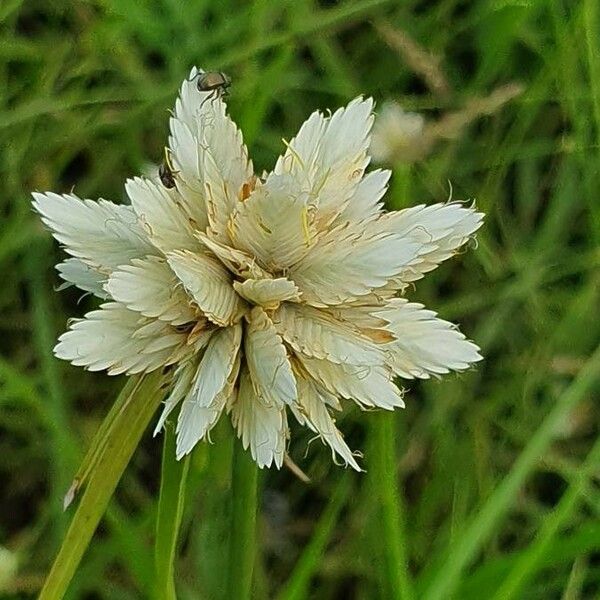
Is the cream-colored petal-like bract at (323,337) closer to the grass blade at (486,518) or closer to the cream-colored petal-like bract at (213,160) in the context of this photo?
the cream-colored petal-like bract at (213,160)

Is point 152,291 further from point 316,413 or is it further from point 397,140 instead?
point 397,140

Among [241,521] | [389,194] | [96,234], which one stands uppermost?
[389,194]

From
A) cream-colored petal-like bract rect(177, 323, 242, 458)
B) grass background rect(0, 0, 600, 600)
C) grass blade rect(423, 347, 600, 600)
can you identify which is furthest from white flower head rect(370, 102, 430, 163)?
cream-colored petal-like bract rect(177, 323, 242, 458)

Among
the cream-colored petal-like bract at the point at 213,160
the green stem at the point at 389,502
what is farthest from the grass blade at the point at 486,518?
the cream-colored petal-like bract at the point at 213,160

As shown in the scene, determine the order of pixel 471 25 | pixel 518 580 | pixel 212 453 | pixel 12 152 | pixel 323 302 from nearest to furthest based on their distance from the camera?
pixel 323 302
pixel 518 580
pixel 212 453
pixel 12 152
pixel 471 25

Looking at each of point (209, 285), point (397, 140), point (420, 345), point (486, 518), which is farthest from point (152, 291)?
point (397, 140)

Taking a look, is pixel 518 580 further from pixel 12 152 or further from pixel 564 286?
pixel 12 152

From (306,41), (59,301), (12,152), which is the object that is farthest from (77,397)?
(306,41)
